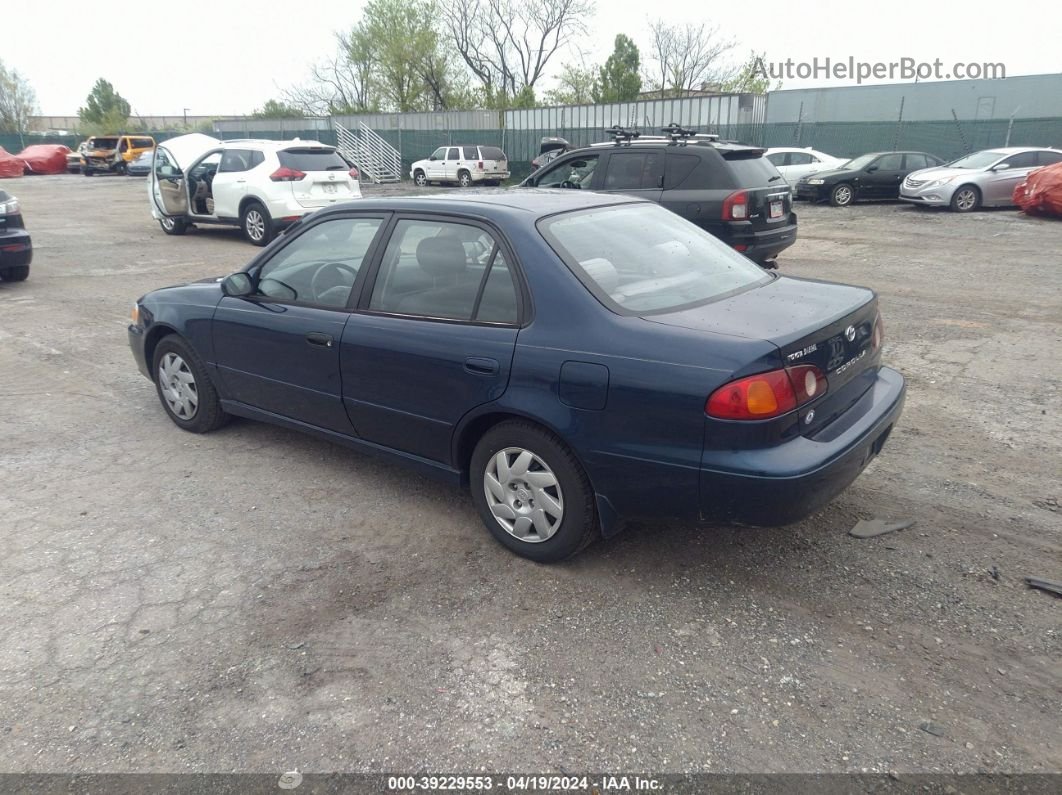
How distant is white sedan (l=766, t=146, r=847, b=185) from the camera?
22078 mm

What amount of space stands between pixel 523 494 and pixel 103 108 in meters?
88.9

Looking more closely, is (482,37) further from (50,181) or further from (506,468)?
(506,468)

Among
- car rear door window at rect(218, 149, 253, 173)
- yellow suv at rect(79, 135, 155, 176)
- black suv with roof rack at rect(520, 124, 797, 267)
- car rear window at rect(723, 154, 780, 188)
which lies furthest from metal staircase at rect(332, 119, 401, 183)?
car rear window at rect(723, 154, 780, 188)

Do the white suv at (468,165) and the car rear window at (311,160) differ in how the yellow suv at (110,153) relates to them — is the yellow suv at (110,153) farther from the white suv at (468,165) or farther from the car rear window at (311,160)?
the car rear window at (311,160)

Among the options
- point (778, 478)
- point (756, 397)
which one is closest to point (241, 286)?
point (756, 397)

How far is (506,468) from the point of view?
3.58m

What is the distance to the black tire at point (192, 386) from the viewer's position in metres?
5.07

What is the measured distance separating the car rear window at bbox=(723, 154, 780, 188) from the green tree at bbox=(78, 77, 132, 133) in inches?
2769

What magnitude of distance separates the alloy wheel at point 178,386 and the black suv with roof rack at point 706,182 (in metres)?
5.06

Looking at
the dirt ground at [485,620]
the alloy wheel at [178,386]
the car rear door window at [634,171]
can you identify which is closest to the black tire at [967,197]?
the car rear door window at [634,171]

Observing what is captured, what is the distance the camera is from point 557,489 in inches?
136

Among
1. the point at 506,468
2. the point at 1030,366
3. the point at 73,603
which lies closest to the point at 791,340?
the point at 506,468

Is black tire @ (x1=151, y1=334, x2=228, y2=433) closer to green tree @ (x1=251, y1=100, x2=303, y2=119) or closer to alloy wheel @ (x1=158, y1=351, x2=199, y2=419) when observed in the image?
alloy wheel @ (x1=158, y1=351, x2=199, y2=419)

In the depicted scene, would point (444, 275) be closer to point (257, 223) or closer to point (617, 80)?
point (257, 223)
